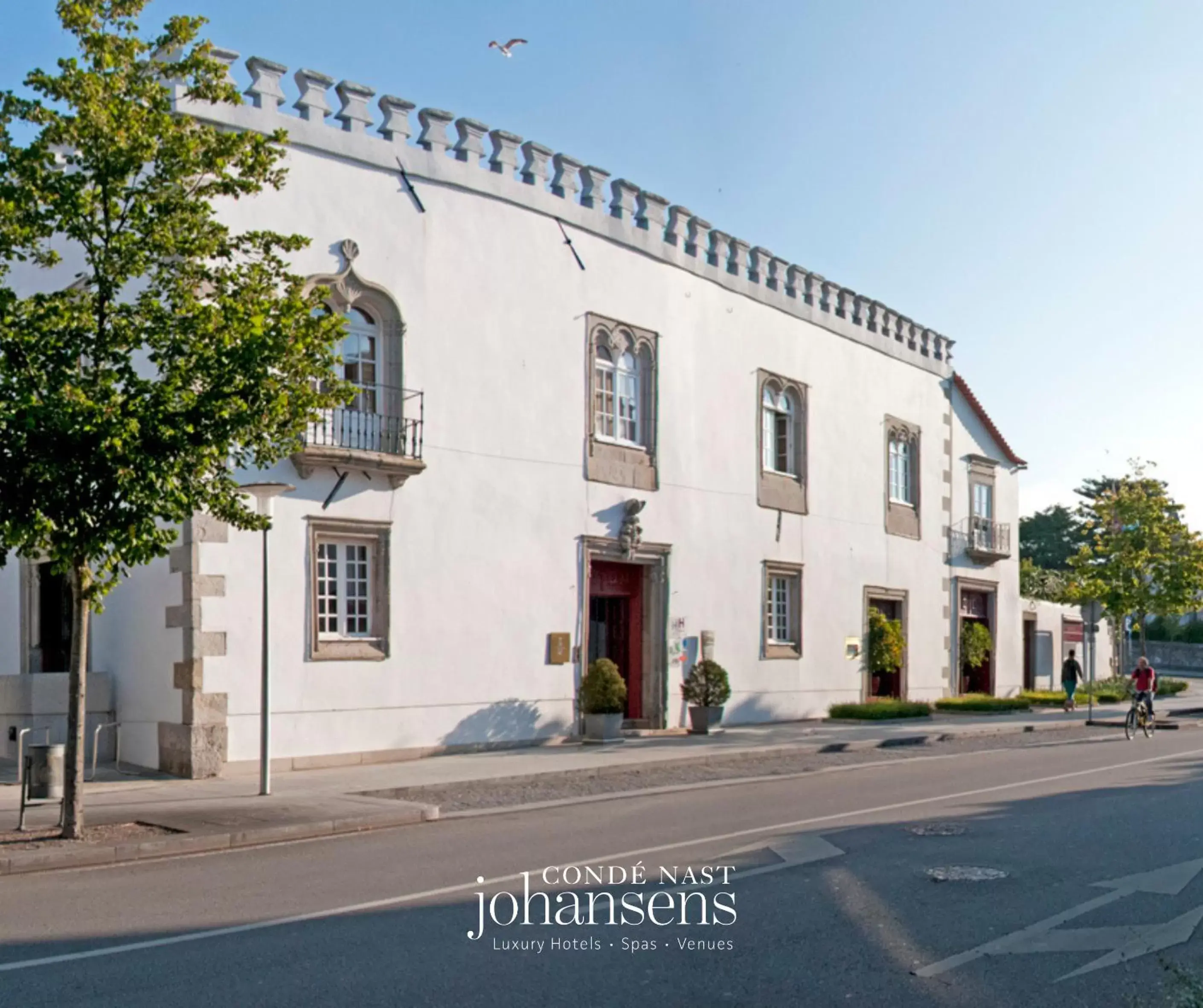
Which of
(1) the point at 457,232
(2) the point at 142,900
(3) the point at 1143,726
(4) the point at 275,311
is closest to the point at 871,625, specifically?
(3) the point at 1143,726

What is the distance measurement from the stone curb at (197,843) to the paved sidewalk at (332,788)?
10 millimetres

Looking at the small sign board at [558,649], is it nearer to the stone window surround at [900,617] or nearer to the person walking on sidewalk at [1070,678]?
the stone window surround at [900,617]

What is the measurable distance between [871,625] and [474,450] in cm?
A: 1271

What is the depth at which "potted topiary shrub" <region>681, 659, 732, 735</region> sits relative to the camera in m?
23.5

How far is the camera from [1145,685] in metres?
24.9

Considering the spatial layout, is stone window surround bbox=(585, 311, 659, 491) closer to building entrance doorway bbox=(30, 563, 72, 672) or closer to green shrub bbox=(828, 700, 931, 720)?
green shrub bbox=(828, 700, 931, 720)

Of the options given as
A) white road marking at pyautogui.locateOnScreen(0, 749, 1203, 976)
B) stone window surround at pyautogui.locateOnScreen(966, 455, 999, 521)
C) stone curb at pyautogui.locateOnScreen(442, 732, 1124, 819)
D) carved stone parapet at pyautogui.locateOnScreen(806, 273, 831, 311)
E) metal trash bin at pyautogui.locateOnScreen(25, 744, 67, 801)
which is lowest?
stone curb at pyautogui.locateOnScreen(442, 732, 1124, 819)

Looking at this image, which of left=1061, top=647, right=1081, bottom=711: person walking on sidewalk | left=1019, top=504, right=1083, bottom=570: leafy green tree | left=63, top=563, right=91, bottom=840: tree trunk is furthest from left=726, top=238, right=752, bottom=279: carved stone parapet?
left=1019, top=504, right=1083, bottom=570: leafy green tree

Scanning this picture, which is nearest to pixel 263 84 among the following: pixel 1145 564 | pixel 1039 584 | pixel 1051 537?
pixel 1145 564

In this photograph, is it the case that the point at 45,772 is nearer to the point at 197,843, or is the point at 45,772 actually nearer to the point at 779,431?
the point at 197,843

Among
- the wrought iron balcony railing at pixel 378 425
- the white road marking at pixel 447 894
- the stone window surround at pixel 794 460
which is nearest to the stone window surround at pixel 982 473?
the stone window surround at pixel 794 460

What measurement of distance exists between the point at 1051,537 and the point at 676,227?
5998 cm

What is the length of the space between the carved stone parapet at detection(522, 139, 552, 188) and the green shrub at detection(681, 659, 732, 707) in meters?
8.74

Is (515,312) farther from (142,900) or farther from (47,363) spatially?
(142,900)
